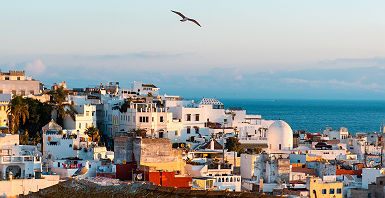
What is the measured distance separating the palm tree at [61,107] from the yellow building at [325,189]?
900 inches

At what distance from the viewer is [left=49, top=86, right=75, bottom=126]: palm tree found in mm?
51875

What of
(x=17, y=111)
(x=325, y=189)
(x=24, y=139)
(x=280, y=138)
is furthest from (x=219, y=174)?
(x=17, y=111)

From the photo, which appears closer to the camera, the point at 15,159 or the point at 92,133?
the point at 15,159

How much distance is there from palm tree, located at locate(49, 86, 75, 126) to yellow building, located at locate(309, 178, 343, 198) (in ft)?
75.0

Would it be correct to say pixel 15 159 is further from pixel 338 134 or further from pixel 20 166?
pixel 338 134

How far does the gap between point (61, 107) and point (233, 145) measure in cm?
1267

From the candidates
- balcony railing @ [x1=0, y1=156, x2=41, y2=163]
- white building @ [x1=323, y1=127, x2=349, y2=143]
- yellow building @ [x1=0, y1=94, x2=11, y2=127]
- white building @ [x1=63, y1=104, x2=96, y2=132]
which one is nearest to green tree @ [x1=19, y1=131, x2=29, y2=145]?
yellow building @ [x1=0, y1=94, x2=11, y2=127]

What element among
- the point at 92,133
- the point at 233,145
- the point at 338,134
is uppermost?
the point at 92,133

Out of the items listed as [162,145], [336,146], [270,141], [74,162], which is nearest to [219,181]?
[162,145]

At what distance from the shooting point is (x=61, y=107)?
2061 inches

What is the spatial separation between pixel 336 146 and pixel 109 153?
19.0 m

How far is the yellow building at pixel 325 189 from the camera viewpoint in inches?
1329

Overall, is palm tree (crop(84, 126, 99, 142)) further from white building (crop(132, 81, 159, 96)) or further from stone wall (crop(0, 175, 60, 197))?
stone wall (crop(0, 175, 60, 197))

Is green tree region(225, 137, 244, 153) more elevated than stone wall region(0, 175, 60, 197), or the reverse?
green tree region(225, 137, 244, 153)
